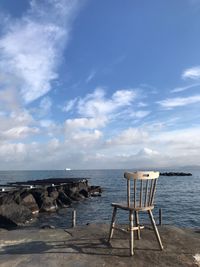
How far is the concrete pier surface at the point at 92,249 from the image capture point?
7074 mm

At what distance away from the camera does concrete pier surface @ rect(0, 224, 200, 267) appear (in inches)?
279

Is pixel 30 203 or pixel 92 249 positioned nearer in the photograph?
pixel 92 249

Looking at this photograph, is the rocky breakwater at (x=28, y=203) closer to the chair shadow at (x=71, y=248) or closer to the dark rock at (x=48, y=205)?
the dark rock at (x=48, y=205)

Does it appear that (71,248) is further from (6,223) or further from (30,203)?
(30,203)

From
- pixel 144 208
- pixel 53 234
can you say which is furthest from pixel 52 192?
pixel 144 208

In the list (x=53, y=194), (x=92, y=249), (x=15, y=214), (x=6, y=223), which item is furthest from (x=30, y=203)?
(x=92, y=249)

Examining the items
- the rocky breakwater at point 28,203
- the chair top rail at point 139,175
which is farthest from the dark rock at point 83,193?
the chair top rail at point 139,175

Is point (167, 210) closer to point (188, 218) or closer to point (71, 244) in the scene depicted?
point (188, 218)

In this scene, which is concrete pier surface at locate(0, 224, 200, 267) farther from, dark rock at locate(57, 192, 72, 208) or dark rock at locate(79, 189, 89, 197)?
dark rock at locate(79, 189, 89, 197)

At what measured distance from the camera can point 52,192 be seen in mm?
44375

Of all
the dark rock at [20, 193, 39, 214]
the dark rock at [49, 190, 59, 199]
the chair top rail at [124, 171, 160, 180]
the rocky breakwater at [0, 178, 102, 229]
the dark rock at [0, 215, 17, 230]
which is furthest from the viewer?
the dark rock at [49, 190, 59, 199]

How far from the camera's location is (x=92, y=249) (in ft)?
26.3

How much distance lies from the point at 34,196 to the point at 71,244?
1288 inches

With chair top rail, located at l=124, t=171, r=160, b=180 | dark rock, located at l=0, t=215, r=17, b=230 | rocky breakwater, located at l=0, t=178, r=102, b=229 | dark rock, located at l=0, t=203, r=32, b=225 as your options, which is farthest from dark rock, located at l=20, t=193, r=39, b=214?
chair top rail, located at l=124, t=171, r=160, b=180
